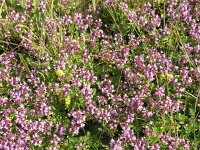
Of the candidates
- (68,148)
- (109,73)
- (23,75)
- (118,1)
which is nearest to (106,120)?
(68,148)

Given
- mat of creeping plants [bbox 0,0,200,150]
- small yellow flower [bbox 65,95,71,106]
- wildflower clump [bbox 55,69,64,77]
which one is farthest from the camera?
wildflower clump [bbox 55,69,64,77]

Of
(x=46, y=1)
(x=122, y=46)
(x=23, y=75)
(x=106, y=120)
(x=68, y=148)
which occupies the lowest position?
(x=68, y=148)

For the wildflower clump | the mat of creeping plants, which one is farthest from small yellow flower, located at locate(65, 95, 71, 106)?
the wildflower clump

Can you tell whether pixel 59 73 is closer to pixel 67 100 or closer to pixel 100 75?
pixel 67 100

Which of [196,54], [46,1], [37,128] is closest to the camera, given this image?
[37,128]

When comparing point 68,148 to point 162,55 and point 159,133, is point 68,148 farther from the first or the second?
point 162,55

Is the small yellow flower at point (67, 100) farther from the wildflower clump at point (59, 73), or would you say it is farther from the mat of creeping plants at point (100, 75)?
the wildflower clump at point (59, 73)

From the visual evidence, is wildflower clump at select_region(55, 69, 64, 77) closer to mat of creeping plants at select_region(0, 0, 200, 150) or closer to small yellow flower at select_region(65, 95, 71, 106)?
mat of creeping plants at select_region(0, 0, 200, 150)

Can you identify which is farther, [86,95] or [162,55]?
[162,55]
